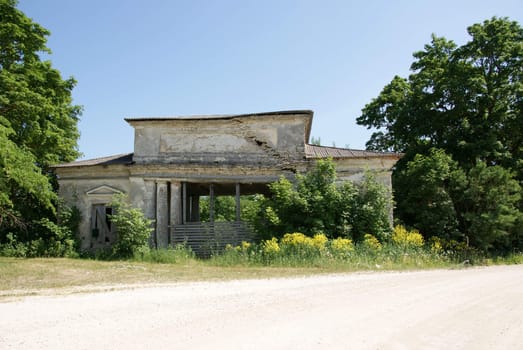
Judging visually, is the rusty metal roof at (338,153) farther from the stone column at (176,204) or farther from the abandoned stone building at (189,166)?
the stone column at (176,204)

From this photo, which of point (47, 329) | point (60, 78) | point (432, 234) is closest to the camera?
point (47, 329)

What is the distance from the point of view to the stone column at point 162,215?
16.7m

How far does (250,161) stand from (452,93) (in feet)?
40.4

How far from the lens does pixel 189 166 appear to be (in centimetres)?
1683

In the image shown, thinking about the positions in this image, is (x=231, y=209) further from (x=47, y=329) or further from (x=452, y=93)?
(x=47, y=329)

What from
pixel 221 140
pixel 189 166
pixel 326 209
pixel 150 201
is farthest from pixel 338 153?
pixel 150 201

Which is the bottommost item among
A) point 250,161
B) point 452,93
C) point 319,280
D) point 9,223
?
point 319,280

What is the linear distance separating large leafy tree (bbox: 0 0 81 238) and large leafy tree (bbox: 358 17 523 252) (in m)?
15.1

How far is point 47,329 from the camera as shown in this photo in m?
4.86

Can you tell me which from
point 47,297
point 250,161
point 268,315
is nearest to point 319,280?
point 268,315

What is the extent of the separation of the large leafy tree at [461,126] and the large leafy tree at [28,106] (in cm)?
1515

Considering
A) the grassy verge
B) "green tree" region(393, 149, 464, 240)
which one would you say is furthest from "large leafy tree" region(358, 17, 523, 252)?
the grassy verge

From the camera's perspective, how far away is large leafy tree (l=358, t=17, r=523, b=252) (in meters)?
15.9

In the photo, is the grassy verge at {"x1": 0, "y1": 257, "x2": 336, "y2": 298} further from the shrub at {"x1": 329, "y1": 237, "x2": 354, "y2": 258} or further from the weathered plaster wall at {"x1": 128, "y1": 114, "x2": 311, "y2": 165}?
the weathered plaster wall at {"x1": 128, "y1": 114, "x2": 311, "y2": 165}
